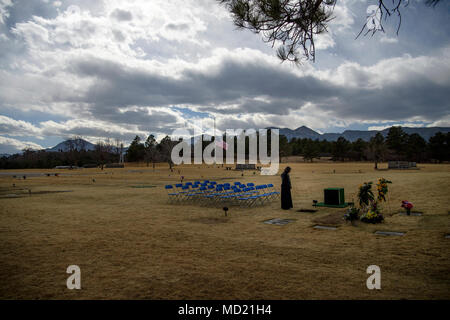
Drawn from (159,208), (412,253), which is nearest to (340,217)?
(412,253)

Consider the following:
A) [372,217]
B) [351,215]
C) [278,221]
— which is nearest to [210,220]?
[278,221]

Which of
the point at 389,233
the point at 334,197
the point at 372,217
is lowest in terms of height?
the point at 389,233

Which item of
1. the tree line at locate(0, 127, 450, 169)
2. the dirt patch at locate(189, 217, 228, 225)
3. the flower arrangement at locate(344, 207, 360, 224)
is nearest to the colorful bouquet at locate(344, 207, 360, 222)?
the flower arrangement at locate(344, 207, 360, 224)

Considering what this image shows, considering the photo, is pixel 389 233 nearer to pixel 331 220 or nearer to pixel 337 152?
pixel 331 220

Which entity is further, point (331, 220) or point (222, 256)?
point (331, 220)

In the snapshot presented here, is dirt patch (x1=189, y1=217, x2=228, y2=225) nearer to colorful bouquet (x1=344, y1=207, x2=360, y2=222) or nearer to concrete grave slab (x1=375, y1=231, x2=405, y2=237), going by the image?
colorful bouquet (x1=344, y1=207, x2=360, y2=222)

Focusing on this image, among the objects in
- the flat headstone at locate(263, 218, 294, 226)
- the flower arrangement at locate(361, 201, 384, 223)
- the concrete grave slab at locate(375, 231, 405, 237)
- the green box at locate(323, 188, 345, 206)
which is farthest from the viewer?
the green box at locate(323, 188, 345, 206)

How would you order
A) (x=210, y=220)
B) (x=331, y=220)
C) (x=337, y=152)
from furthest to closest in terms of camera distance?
(x=337, y=152), (x=210, y=220), (x=331, y=220)

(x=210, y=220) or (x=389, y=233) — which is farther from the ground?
(x=389, y=233)

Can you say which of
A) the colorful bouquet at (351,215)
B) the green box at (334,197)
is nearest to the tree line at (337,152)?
the green box at (334,197)

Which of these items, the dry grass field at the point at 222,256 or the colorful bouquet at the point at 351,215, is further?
the colorful bouquet at the point at 351,215

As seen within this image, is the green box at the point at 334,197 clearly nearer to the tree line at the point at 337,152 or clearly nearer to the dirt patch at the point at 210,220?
the dirt patch at the point at 210,220

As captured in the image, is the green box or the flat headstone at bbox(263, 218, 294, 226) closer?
the flat headstone at bbox(263, 218, 294, 226)
